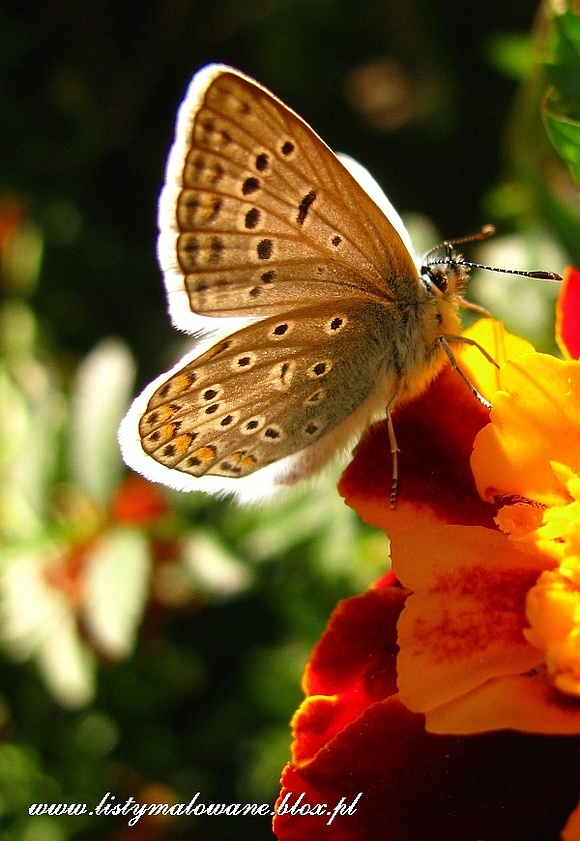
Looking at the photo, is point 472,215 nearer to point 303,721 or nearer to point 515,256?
point 515,256

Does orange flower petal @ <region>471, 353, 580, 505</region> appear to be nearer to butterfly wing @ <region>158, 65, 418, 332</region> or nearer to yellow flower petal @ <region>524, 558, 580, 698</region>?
yellow flower petal @ <region>524, 558, 580, 698</region>

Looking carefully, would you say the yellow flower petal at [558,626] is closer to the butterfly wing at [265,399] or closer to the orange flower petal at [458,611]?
the orange flower petal at [458,611]

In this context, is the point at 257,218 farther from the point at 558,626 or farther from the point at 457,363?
the point at 558,626

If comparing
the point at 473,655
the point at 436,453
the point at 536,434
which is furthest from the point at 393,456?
the point at 473,655

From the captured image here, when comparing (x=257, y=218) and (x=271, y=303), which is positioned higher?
(x=257, y=218)

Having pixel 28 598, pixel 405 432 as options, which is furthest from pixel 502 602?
pixel 28 598

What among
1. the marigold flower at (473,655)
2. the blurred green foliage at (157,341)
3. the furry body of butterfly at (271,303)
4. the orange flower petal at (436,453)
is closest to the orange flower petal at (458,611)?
the marigold flower at (473,655)

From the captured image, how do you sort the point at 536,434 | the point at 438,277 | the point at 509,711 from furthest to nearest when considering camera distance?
the point at 438,277, the point at 536,434, the point at 509,711
